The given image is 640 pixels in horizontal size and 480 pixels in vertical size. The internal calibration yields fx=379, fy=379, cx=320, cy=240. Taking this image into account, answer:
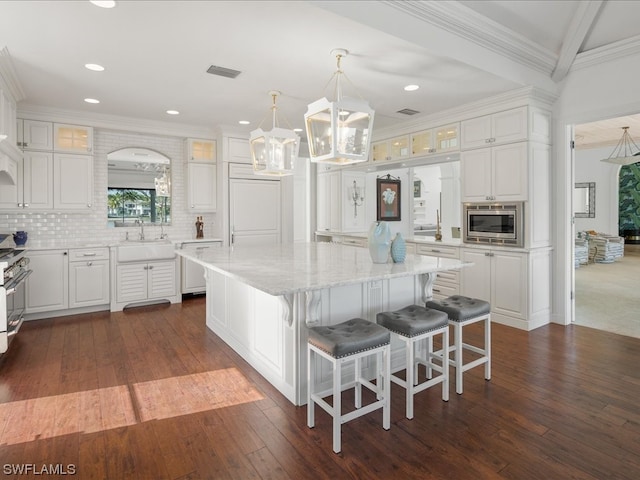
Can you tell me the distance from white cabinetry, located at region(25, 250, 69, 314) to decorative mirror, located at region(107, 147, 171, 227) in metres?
1.06

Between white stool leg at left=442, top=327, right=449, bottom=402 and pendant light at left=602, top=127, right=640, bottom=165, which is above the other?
pendant light at left=602, top=127, right=640, bottom=165

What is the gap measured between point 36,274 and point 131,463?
12.0 feet

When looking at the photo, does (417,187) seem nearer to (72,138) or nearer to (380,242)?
(380,242)

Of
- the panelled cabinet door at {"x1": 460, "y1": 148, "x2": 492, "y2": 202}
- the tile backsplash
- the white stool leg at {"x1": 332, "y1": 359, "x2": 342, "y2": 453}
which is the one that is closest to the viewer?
the white stool leg at {"x1": 332, "y1": 359, "x2": 342, "y2": 453}

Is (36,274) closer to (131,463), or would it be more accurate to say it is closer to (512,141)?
(131,463)

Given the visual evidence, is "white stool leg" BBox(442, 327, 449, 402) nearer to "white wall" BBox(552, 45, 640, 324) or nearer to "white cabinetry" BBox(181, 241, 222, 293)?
"white wall" BBox(552, 45, 640, 324)

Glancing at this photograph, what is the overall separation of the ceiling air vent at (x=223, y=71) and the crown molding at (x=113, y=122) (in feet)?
7.87

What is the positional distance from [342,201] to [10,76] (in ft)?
15.2

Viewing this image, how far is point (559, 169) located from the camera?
4.27 meters

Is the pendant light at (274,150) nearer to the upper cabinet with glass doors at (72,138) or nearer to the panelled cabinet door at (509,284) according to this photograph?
the panelled cabinet door at (509,284)

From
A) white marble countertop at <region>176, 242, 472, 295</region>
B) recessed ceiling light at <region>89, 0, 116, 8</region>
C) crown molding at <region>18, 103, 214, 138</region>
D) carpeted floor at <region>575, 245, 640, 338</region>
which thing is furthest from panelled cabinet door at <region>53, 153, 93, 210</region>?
carpeted floor at <region>575, 245, 640, 338</region>

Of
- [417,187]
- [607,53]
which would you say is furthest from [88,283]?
[417,187]

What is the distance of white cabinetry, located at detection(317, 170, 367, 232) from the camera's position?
672 centimetres

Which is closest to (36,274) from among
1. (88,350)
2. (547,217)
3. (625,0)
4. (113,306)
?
(113,306)
